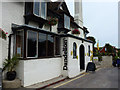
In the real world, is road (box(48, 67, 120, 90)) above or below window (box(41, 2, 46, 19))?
below

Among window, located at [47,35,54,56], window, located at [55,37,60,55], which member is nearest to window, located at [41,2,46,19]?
window, located at [47,35,54,56]

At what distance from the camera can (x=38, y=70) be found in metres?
7.57

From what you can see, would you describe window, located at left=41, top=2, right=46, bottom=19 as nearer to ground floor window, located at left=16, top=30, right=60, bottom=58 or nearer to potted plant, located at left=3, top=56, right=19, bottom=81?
ground floor window, located at left=16, top=30, right=60, bottom=58

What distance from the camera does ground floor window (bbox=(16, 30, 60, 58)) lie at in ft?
23.2

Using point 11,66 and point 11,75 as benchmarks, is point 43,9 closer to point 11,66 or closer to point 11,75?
point 11,66

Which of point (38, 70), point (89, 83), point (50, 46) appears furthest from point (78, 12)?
point (38, 70)

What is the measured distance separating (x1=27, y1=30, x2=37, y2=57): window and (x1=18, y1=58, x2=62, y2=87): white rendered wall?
534mm

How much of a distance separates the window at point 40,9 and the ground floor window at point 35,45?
171cm

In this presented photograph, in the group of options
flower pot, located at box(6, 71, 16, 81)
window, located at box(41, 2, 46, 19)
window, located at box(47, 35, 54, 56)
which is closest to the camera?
flower pot, located at box(6, 71, 16, 81)

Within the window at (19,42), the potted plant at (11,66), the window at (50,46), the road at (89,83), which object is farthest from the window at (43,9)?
the road at (89,83)

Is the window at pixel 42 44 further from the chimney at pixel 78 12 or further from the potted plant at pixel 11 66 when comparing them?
the chimney at pixel 78 12

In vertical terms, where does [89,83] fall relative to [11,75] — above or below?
below

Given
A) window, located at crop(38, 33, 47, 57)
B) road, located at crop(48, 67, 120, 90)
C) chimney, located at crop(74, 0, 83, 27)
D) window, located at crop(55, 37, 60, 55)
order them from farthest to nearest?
chimney, located at crop(74, 0, 83, 27) → window, located at crop(55, 37, 60, 55) → window, located at crop(38, 33, 47, 57) → road, located at crop(48, 67, 120, 90)

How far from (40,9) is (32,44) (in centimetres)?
318
